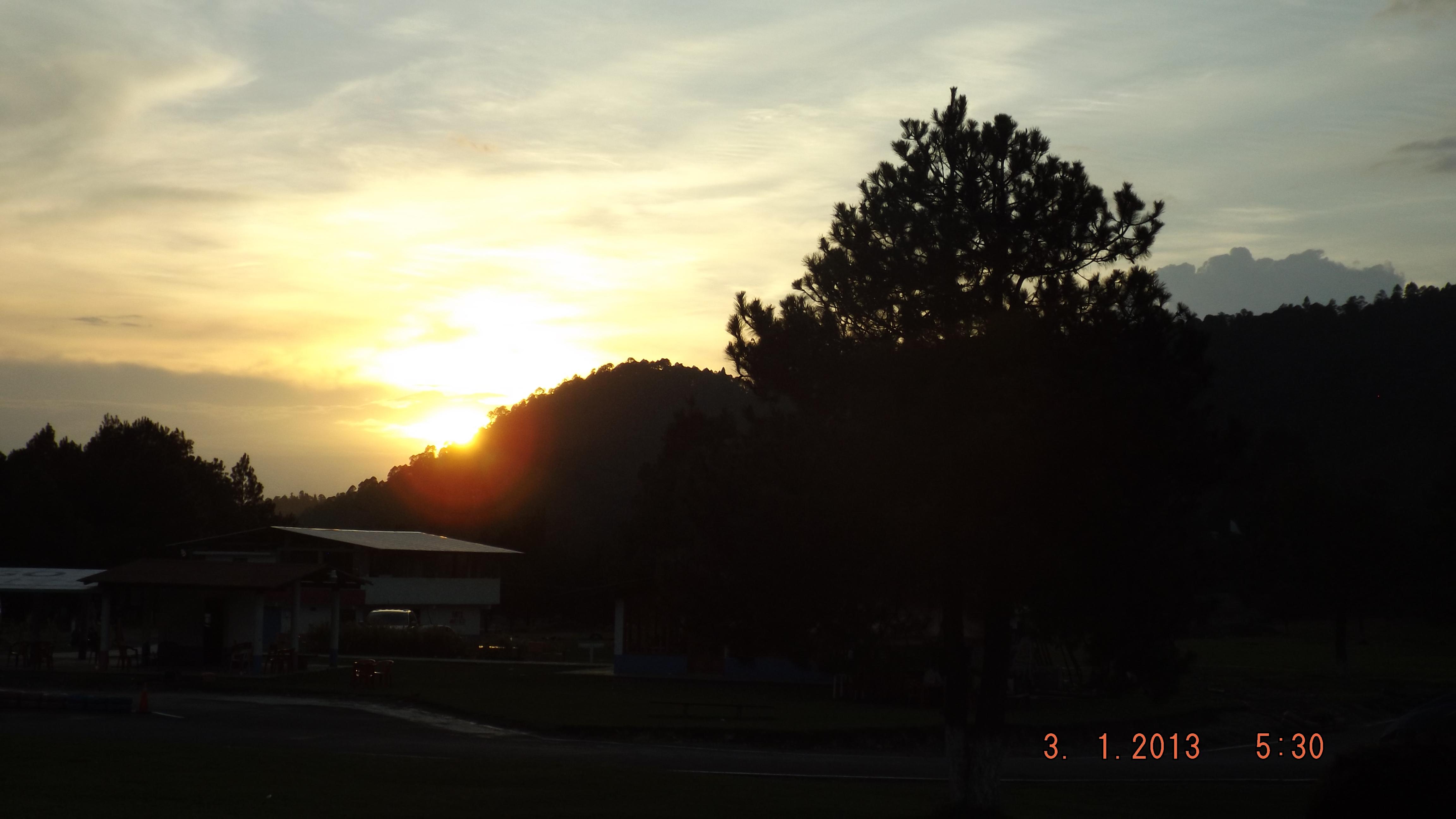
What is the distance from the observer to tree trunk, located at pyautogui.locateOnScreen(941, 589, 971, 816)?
54.5 feet

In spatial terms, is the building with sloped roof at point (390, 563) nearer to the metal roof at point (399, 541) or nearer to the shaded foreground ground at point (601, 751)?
the metal roof at point (399, 541)

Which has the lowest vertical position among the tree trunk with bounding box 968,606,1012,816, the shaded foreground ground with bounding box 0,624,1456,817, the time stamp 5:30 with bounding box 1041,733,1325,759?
the time stamp 5:30 with bounding box 1041,733,1325,759

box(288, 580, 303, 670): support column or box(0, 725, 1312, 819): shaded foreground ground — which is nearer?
box(0, 725, 1312, 819): shaded foreground ground

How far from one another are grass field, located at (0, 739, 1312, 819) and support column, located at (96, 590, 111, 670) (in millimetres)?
21246

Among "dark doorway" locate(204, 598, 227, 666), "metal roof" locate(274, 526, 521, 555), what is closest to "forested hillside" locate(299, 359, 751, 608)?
"metal roof" locate(274, 526, 521, 555)

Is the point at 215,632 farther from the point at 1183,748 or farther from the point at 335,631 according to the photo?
the point at 1183,748

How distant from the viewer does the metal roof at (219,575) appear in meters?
39.4

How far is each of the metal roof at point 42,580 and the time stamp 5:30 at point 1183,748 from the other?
3435 centimetres

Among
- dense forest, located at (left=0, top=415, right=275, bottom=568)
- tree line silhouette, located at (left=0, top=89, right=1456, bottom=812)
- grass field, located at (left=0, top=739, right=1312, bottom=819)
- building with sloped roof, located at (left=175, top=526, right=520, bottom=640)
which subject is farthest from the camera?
dense forest, located at (left=0, top=415, right=275, bottom=568)

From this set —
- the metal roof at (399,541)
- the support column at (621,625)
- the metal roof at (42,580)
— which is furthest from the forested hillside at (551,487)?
the support column at (621,625)

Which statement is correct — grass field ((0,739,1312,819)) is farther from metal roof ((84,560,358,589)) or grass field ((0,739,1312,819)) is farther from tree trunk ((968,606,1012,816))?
metal roof ((84,560,358,589))

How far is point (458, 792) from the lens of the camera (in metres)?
16.6

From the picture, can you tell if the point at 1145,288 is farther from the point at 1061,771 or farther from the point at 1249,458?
the point at 1061,771

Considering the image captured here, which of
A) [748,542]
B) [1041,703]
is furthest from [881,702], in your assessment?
[748,542]
